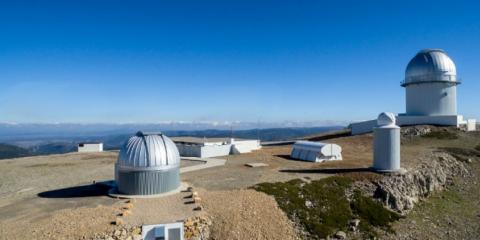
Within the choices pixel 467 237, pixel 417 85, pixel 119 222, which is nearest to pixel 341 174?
pixel 467 237

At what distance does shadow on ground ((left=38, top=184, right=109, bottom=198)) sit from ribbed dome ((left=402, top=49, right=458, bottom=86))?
158 ft

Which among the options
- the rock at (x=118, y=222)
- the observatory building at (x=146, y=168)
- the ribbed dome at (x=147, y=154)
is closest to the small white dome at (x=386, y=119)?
the ribbed dome at (x=147, y=154)

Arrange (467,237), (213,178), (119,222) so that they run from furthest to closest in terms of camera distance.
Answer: (213,178), (467,237), (119,222)

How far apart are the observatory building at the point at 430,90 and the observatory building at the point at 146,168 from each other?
37256 millimetres

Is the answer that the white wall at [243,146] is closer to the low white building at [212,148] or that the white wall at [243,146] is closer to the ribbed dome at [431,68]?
the low white building at [212,148]

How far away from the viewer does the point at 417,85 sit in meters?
51.6

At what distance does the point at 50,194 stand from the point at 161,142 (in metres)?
7.39

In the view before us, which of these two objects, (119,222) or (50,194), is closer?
(119,222)

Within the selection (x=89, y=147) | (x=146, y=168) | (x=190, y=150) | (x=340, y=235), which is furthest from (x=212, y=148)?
(x=340, y=235)

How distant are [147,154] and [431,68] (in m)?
47.6

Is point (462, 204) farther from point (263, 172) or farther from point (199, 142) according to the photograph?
point (199, 142)

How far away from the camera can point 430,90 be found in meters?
50.6

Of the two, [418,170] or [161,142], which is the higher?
[161,142]

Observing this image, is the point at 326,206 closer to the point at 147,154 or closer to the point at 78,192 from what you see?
the point at 147,154
